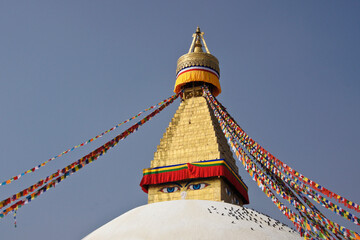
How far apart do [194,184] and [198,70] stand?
5.48 metres

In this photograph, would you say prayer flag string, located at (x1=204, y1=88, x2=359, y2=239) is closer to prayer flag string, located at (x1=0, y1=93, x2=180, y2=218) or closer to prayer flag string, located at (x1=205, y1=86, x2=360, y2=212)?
prayer flag string, located at (x1=205, y1=86, x2=360, y2=212)

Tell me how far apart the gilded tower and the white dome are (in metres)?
2.41

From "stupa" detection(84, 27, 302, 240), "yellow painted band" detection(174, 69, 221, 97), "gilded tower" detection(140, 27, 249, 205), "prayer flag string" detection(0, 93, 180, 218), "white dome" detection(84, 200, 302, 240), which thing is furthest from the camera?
"yellow painted band" detection(174, 69, 221, 97)

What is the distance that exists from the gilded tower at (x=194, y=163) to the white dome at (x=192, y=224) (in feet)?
7.90

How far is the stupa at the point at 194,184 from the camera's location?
866 cm

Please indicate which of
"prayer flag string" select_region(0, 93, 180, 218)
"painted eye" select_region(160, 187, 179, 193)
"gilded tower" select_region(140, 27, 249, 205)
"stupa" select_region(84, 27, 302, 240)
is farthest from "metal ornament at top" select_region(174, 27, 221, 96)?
"painted eye" select_region(160, 187, 179, 193)

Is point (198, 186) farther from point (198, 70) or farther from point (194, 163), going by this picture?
point (198, 70)

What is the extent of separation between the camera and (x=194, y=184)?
12.6 metres

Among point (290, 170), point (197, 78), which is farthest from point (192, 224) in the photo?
point (197, 78)

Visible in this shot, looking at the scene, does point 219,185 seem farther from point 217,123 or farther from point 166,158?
point 217,123

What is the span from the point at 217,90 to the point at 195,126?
135 inches

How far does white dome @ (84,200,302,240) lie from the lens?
840 cm

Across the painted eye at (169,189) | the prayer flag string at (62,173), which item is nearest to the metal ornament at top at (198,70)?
the prayer flag string at (62,173)

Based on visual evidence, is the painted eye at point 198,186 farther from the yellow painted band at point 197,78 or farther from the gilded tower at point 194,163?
the yellow painted band at point 197,78
